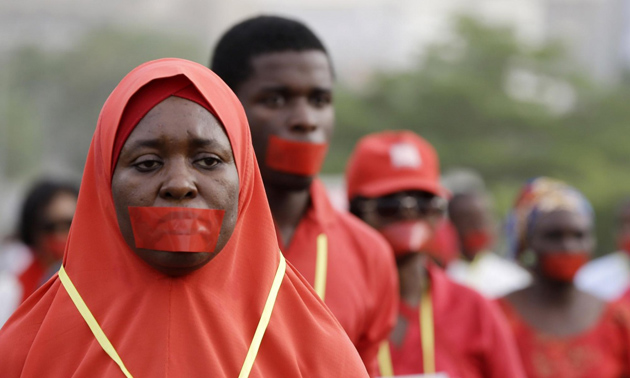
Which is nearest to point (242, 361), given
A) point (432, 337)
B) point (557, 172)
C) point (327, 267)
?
point (327, 267)

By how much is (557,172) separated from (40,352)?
31.7 m

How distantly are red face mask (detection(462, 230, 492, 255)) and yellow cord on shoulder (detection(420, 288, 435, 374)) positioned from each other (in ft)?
15.7

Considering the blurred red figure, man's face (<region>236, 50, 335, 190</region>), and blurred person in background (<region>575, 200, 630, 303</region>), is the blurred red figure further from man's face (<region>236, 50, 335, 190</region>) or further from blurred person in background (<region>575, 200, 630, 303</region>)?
man's face (<region>236, 50, 335, 190</region>)

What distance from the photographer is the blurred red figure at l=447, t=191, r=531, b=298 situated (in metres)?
10.1

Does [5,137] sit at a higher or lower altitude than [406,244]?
lower

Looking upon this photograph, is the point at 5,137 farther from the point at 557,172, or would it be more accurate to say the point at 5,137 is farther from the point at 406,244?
the point at 406,244

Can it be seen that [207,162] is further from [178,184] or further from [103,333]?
[103,333]

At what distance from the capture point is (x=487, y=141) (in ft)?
112


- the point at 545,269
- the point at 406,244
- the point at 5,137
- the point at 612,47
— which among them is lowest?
the point at 612,47

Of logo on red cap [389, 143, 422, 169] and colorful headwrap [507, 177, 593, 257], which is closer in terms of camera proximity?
logo on red cap [389, 143, 422, 169]

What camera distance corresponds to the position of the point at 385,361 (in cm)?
516

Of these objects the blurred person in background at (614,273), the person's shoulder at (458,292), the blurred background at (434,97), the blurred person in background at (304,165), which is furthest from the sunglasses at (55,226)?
the blurred background at (434,97)

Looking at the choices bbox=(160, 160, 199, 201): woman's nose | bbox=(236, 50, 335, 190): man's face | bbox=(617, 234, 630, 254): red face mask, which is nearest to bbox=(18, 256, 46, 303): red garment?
bbox=(236, 50, 335, 190): man's face

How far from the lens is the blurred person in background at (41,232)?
23.3ft
